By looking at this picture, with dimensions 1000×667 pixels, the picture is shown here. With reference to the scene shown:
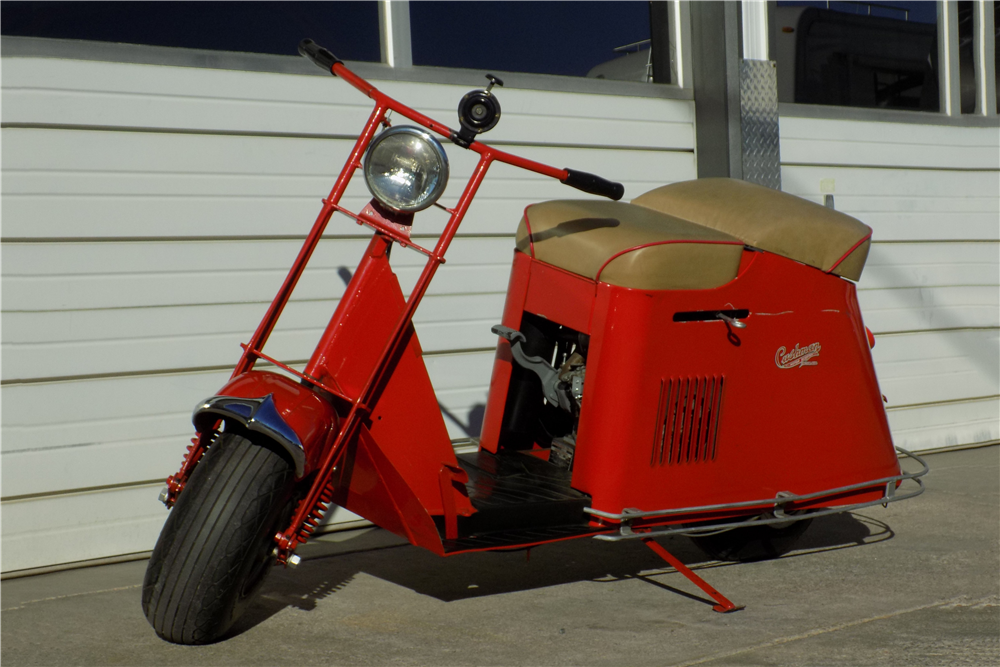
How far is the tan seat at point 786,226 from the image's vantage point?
3.04m

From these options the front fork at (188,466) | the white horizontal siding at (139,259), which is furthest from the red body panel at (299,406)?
the white horizontal siding at (139,259)

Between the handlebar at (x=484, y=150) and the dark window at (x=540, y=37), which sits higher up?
the dark window at (x=540, y=37)

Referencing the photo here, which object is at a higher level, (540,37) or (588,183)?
(540,37)

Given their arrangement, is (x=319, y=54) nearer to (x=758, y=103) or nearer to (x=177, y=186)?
(x=177, y=186)

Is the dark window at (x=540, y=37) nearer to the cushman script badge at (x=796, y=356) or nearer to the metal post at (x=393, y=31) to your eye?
the metal post at (x=393, y=31)

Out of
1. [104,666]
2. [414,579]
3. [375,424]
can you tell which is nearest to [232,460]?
[375,424]

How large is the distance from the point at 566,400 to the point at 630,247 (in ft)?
1.75

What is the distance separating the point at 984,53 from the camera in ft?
19.4

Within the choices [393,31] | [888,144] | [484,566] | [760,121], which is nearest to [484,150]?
[484,566]

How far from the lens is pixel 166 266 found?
360 cm

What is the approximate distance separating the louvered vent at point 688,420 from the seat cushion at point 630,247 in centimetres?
30

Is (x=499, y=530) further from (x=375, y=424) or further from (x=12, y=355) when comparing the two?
(x=12, y=355)

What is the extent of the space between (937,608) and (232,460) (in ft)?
6.79

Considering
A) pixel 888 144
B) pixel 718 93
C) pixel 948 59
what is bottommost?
pixel 888 144
